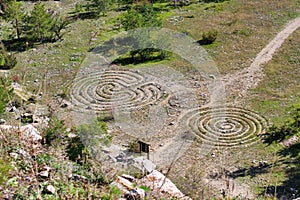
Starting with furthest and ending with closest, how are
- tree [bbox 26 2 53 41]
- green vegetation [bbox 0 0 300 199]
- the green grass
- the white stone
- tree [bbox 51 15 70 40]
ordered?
tree [bbox 51 15 70 40]
tree [bbox 26 2 53 41]
the green grass
green vegetation [bbox 0 0 300 199]
the white stone

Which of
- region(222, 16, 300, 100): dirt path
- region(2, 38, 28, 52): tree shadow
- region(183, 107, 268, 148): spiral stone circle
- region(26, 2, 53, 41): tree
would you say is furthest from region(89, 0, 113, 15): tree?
region(183, 107, 268, 148): spiral stone circle

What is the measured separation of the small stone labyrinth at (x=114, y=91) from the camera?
23.1m

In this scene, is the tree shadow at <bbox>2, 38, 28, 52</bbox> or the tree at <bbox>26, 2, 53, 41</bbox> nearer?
the tree at <bbox>26, 2, 53, 41</bbox>

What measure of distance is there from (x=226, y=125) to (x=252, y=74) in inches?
235

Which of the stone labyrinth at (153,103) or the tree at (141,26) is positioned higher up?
the tree at (141,26)

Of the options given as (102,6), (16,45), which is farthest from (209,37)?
(16,45)

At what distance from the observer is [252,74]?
1012 inches

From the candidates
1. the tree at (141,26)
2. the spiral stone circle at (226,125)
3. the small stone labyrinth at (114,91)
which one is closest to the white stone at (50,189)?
the spiral stone circle at (226,125)

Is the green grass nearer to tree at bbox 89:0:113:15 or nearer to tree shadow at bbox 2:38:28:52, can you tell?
tree at bbox 89:0:113:15

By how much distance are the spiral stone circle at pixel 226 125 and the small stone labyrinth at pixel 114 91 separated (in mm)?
2754

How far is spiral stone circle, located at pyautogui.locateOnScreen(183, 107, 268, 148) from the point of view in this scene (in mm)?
19750

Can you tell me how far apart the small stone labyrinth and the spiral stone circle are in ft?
9.03

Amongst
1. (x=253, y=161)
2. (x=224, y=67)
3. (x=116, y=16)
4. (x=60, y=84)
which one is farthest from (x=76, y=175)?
(x=116, y=16)

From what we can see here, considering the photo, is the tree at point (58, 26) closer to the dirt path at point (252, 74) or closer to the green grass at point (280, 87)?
the dirt path at point (252, 74)
